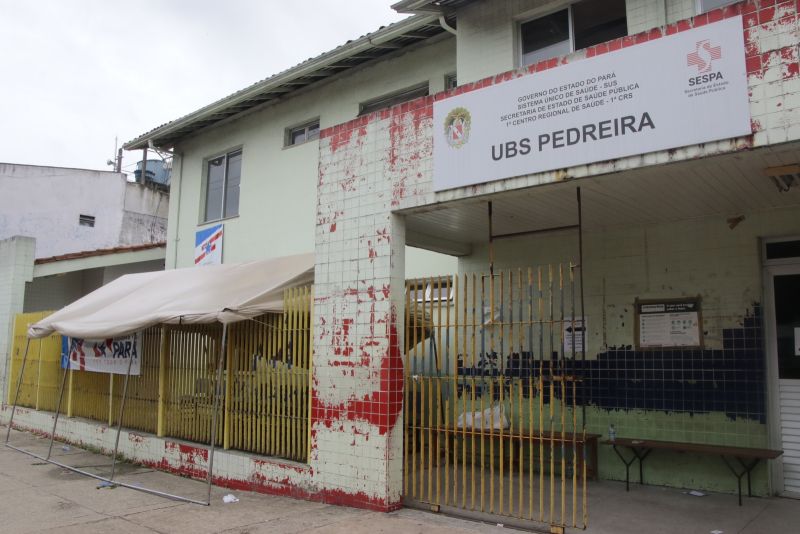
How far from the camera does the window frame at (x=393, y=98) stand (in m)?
10.5

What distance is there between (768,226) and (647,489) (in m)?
3.21

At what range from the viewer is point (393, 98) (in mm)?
11031

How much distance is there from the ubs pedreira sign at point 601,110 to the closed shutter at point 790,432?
3526 millimetres

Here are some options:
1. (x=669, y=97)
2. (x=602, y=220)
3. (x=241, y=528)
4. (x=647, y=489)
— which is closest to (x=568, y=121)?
(x=669, y=97)

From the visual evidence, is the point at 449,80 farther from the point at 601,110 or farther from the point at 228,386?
the point at 228,386

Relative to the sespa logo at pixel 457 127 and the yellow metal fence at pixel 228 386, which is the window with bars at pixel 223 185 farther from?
the sespa logo at pixel 457 127

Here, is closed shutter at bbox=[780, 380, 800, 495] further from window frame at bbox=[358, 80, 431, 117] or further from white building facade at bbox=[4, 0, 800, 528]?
window frame at bbox=[358, 80, 431, 117]

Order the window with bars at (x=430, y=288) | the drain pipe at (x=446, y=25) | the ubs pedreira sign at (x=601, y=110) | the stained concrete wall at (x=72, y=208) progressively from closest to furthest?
the ubs pedreira sign at (x=601, y=110) < the window with bars at (x=430, y=288) < the drain pipe at (x=446, y=25) < the stained concrete wall at (x=72, y=208)

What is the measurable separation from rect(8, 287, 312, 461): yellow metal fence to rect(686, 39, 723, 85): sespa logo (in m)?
4.78

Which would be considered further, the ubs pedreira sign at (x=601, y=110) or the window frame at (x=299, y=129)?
the window frame at (x=299, y=129)

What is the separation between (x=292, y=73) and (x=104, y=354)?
19.6ft

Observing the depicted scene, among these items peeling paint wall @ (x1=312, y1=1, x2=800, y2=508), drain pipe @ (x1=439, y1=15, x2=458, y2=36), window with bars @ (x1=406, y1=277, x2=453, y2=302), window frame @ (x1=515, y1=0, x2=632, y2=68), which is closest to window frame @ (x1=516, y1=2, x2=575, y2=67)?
window frame @ (x1=515, y1=0, x2=632, y2=68)

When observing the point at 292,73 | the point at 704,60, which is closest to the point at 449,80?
the point at 292,73

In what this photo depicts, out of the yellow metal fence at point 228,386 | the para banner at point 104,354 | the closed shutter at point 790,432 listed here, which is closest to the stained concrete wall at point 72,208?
the para banner at point 104,354
